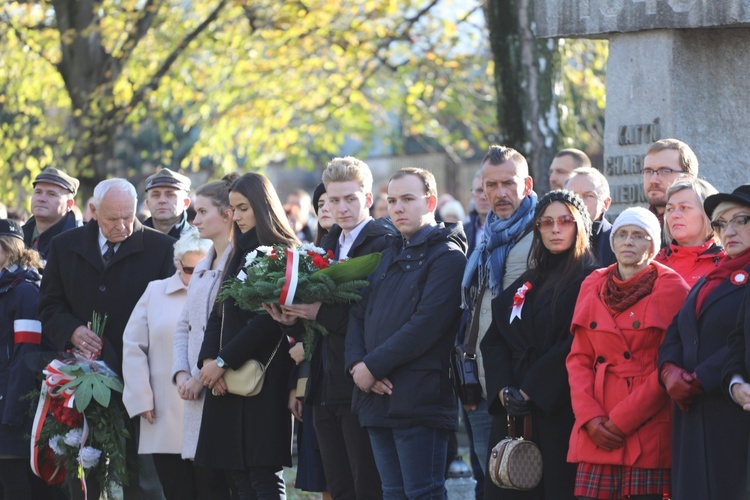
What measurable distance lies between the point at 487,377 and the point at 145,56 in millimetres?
13718

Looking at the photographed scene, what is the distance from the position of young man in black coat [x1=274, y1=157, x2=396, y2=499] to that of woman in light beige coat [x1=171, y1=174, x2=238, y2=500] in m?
0.76

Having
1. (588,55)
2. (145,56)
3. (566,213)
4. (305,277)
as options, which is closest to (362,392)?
(305,277)

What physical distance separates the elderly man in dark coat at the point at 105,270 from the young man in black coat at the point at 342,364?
170 cm

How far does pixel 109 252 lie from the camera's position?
29.7 ft

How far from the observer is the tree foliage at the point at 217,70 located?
17.6 m

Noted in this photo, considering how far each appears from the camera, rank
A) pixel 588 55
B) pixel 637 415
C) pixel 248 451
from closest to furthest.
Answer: pixel 637 415 → pixel 248 451 → pixel 588 55

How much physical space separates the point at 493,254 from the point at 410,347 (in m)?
0.71

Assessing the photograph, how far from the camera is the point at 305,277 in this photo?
23.7 ft

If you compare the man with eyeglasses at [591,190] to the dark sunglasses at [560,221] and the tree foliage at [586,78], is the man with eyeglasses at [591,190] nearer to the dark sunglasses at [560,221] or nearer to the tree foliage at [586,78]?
the dark sunglasses at [560,221]

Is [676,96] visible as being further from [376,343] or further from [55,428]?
[55,428]

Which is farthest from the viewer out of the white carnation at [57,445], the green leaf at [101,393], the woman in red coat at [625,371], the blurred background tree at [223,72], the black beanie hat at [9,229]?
the blurred background tree at [223,72]

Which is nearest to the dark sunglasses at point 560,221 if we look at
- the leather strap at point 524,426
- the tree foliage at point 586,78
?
the leather strap at point 524,426

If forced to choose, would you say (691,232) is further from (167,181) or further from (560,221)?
(167,181)

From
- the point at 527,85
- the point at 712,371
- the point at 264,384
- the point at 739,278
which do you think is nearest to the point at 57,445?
the point at 264,384
